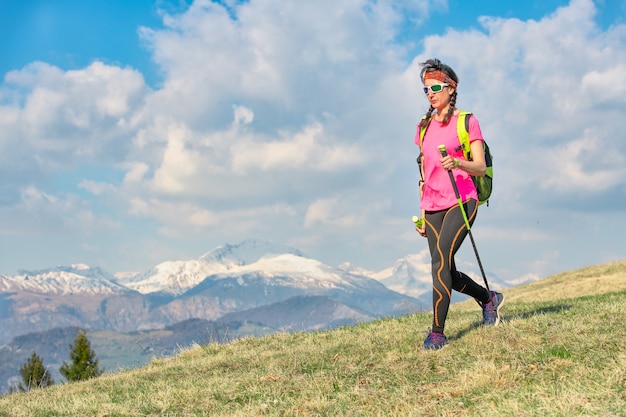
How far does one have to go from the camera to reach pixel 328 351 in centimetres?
1098

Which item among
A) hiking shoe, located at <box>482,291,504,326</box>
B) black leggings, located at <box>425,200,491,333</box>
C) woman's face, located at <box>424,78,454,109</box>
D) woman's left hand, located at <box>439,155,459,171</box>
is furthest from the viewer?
hiking shoe, located at <box>482,291,504,326</box>

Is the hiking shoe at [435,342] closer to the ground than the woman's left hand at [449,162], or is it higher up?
closer to the ground

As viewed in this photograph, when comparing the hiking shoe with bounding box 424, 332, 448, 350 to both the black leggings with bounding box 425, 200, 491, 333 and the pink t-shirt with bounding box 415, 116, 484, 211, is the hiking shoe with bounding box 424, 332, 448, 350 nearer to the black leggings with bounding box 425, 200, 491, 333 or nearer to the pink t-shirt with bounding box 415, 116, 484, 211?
the black leggings with bounding box 425, 200, 491, 333

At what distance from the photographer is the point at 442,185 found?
30.2 feet

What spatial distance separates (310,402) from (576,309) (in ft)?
23.8

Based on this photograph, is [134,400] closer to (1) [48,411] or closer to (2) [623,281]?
(1) [48,411]

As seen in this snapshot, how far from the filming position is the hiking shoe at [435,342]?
9.35 m

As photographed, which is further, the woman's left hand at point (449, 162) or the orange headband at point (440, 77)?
the orange headband at point (440, 77)

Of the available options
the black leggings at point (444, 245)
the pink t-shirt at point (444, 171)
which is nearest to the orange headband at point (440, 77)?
the pink t-shirt at point (444, 171)

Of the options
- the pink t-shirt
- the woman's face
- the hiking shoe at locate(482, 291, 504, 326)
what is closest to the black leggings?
the pink t-shirt

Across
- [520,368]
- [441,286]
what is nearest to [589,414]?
[520,368]

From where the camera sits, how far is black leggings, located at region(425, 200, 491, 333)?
29.6ft

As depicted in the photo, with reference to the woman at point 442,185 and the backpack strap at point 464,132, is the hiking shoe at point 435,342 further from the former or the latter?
the backpack strap at point 464,132

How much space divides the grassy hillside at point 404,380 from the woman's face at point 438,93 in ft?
11.9
